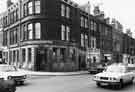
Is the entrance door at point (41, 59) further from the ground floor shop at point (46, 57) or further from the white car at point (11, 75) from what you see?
the white car at point (11, 75)

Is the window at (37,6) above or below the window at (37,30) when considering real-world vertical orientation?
above

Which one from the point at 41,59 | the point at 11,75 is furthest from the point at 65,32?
the point at 11,75

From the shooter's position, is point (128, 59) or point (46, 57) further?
point (128, 59)

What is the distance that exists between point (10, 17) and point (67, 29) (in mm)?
12780

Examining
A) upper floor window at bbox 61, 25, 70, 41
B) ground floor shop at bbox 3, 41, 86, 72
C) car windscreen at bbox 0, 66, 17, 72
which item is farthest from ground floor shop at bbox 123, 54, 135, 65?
car windscreen at bbox 0, 66, 17, 72

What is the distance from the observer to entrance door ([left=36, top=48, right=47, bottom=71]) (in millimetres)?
24672

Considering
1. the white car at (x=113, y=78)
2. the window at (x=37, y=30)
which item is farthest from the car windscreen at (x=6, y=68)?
the window at (x=37, y=30)

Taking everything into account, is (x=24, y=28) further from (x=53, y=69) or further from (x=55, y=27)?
(x=53, y=69)

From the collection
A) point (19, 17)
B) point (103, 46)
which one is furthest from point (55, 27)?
point (103, 46)

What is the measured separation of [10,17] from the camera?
111ft

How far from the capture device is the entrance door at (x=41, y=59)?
80.9 feet

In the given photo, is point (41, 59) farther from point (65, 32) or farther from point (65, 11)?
point (65, 11)

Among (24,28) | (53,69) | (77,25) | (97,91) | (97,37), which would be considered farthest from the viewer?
(97,37)

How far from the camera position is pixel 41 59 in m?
25.3
